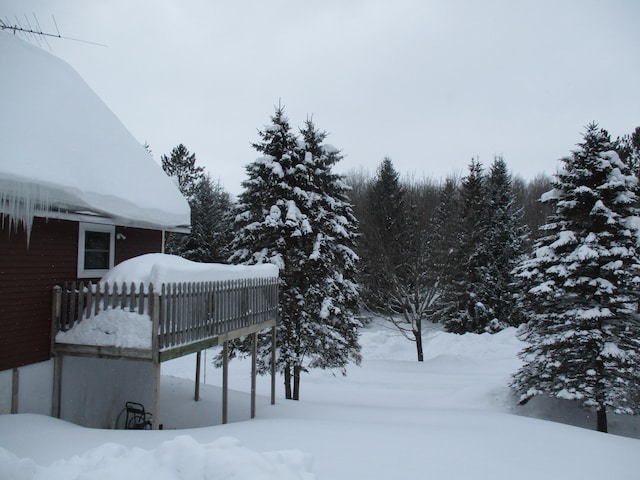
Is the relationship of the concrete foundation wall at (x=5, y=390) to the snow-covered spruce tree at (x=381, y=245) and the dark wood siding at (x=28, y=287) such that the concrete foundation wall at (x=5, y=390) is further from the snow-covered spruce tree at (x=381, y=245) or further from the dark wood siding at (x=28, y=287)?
the snow-covered spruce tree at (x=381, y=245)

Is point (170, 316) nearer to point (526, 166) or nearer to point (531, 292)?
point (531, 292)

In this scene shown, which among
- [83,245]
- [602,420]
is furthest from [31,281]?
[602,420]

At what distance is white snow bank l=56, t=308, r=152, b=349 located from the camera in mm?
6672

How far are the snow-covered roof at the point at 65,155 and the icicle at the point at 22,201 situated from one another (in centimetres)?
1

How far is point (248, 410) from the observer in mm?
11031

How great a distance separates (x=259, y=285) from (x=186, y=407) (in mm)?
3925

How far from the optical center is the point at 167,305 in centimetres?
680

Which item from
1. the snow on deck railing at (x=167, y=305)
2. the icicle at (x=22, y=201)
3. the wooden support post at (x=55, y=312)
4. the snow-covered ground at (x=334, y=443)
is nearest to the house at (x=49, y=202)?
the icicle at (x=22, y=201)

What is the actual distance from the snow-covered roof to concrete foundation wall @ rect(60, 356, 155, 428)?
3.13m

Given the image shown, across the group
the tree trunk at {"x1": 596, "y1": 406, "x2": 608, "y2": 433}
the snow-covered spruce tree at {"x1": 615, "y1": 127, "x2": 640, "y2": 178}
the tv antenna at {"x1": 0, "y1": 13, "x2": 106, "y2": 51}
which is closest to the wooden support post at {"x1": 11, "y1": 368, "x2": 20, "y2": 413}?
the tv antenna at {"x1": 0, "y1": 13, "x2": 106, "y2": 51}

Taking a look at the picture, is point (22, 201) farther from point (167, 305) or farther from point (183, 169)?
point (183, 169)

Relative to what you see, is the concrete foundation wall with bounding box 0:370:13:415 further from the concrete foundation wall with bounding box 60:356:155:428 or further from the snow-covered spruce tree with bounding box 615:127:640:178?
the snow-covered spruce tree with bounding box 615:127:640:178

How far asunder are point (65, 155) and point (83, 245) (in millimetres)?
1912

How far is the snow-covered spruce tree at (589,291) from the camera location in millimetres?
11734
